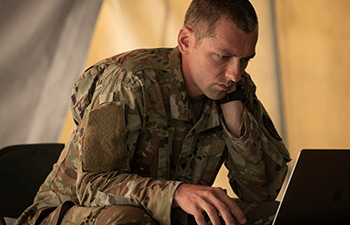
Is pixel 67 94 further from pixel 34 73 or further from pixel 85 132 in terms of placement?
pixel 85 132

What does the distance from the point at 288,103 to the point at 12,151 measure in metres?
1.38

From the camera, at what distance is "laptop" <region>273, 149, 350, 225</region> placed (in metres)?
0.80

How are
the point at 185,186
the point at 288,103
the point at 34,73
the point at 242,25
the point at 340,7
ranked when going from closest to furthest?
the point at 185,186
the point at 242,25
the point at 340,7
the point at 288,103
the point at 34,73

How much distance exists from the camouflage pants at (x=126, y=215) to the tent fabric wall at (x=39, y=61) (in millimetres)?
1376

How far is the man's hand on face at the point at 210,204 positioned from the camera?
2.78 feet

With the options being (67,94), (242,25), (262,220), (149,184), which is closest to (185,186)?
(149,184)

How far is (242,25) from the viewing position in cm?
113

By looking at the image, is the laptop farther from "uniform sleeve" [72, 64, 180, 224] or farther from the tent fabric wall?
the tent fabric wall

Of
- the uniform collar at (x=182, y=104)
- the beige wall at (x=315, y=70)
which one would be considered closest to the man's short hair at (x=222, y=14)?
the uniform collar at (x=182, y=104)

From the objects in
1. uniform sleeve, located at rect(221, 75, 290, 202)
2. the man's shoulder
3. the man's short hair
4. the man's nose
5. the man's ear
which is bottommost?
uniform sleeve, located at rect(221, 75, 290, 202)

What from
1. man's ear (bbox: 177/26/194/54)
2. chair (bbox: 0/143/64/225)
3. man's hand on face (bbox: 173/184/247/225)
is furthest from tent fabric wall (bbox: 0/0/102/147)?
man's hand on face (bbox: 173/184/247/225)

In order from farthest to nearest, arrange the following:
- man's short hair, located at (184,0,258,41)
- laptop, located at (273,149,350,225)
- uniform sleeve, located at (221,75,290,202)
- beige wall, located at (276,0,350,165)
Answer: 1. beige wall, located at (276,0,350,165)
2. uniform sleeve, located at (221,75,290,202)
3. man's short hair, located at (184,0,258,41)
4. laptop, located at (273,149,350,225)

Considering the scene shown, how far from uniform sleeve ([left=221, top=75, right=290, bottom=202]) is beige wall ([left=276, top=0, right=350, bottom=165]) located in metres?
0.70

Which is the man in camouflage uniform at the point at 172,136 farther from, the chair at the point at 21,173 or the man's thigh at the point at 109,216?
the chair at the point at 21,173
